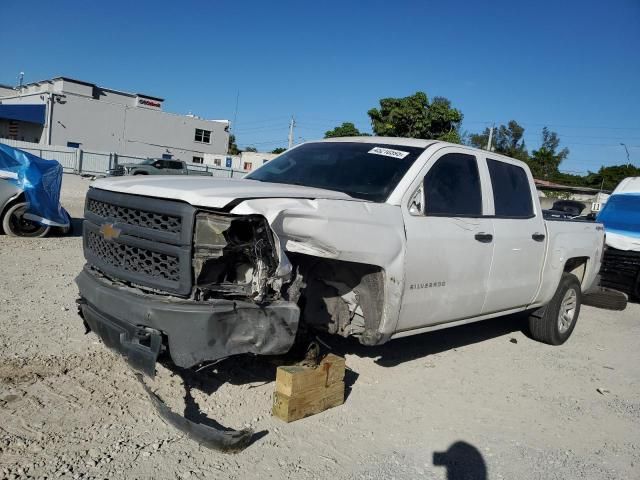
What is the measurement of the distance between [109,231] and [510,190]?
3.94 meters

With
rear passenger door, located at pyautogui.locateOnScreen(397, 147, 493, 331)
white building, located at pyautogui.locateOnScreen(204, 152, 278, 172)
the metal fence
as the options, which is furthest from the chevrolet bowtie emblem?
white building, located at pyautogui.locateOnScreen(204, 152, 278, 172)

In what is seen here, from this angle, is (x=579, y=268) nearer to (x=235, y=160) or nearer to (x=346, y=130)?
(x=346, y=130)

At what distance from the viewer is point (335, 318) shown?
13.5ft

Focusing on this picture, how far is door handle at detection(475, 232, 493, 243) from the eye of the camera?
15.8 ft

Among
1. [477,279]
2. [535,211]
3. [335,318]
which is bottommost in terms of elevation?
[335,318]

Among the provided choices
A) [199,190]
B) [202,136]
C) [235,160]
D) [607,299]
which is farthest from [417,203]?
[202,136]

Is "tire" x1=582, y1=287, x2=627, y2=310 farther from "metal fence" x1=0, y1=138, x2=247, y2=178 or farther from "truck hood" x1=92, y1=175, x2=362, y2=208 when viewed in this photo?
"metal fence" x1=0, y1=138, x2=247, y2=178

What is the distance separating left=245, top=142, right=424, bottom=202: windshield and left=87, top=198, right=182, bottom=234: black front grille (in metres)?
1.47

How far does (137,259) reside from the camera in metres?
3.52

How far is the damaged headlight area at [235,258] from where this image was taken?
127 inches

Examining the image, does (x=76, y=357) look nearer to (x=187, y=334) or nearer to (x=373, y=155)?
(x=187, y=334)

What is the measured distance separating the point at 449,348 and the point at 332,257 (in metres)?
3.11

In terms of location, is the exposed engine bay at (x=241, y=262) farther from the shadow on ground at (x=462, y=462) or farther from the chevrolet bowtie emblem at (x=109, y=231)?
the shadow on ground at (x=462, y=462)

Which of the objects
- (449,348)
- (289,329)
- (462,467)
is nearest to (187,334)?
(289,329)
